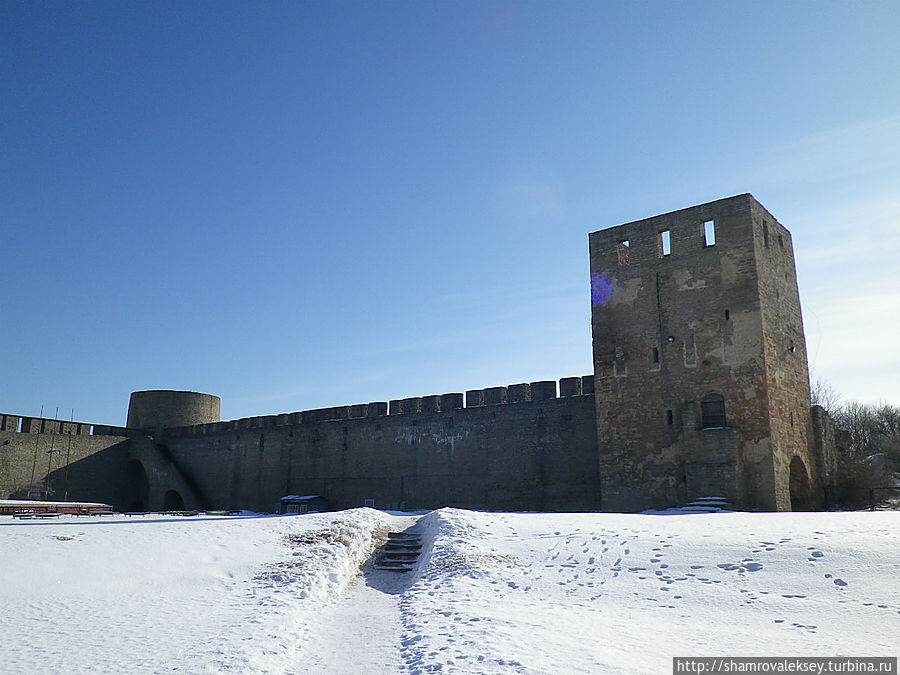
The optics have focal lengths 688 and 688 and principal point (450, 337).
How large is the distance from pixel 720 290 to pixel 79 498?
80.0ft

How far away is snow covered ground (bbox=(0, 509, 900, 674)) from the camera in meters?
5.75

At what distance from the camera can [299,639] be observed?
6.64 metres

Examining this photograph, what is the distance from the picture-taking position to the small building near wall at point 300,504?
22.5 m

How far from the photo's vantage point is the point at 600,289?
1805 cm

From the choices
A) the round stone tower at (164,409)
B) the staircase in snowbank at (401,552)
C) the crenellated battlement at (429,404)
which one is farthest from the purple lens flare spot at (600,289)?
the round stone tower at (164,409)

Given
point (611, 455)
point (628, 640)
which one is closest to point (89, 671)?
point (628, 640)

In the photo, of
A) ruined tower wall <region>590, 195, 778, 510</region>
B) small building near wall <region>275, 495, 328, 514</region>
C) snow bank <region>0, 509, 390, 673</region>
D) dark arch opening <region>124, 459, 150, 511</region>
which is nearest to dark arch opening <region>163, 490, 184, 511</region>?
dark arch opening <region>124, 459, 150, 511</region>

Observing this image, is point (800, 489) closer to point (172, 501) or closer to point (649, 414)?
point (649, 414)

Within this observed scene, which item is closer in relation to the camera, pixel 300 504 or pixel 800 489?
pixel 800 489

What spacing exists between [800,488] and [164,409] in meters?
25.5

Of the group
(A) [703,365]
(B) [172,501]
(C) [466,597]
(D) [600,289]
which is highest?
(D) [600,289]

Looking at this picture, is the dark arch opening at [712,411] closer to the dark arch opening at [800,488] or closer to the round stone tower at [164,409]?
the dark arch opening at [800,488]

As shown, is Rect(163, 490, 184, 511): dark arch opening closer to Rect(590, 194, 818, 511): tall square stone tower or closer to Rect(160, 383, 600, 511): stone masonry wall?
Rect(160, 383, 600, 511): stone masonry wall

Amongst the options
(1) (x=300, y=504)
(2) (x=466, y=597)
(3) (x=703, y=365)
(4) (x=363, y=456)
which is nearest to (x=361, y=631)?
(2) (x=466, y=597)
